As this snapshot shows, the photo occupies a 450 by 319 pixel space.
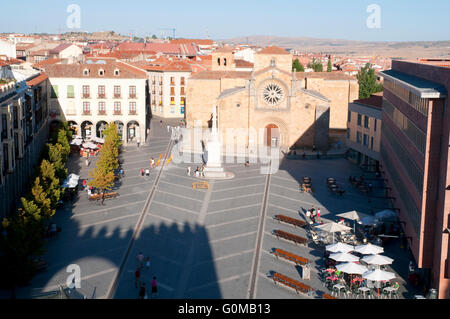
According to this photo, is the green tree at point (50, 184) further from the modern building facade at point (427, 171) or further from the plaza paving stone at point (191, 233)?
the modern building facade at point (427, 171)

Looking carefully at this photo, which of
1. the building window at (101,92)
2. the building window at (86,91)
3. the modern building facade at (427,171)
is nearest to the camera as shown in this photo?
the modern building facade at (427,171)

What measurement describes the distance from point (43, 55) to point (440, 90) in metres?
94.7

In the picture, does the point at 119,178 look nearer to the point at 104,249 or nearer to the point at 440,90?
the point at 104,249

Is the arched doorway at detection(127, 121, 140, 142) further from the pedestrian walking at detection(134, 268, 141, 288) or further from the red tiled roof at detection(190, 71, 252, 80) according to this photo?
the pedestrian walking at detection(134, 268, 141, 288)

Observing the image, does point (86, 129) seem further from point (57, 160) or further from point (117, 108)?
point (57, 160)

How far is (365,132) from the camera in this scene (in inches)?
2183

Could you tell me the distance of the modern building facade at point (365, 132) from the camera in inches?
2068

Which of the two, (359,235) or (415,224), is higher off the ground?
(415,224)

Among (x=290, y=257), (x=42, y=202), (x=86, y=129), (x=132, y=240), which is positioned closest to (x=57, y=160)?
(x=42, y=202)

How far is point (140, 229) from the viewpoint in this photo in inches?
1404

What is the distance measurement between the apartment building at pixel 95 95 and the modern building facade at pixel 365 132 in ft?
86.0

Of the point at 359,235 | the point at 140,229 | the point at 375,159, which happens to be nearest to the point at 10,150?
the point at 140,229

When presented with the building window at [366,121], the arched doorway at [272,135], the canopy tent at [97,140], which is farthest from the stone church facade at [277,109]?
the canopy tent at [97,140]

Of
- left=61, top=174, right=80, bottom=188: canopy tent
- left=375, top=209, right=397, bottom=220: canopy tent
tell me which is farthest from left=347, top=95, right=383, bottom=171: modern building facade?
left=61, top=174, right=80, bottom=188: canopy tent
